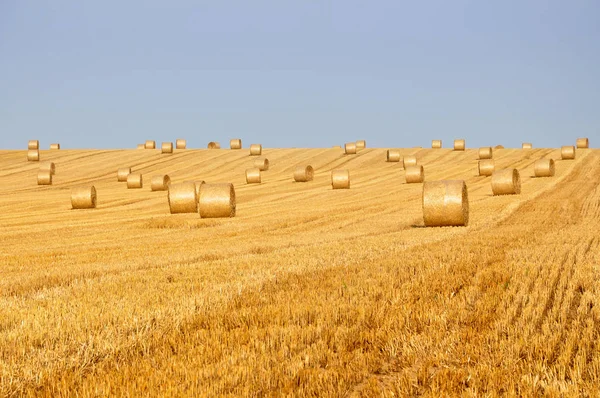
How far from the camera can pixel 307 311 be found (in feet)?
19.1

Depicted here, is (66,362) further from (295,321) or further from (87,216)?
(87,216)

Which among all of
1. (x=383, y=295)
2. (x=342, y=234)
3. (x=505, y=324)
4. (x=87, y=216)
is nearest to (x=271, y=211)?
(x=87, y=216)

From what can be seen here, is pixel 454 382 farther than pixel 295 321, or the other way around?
pixel 295 321

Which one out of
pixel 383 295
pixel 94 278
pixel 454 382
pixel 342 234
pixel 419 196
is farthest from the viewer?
pixel 419 196

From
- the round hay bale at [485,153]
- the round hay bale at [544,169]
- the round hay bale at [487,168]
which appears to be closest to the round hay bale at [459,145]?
the round hay bale at [485,153]

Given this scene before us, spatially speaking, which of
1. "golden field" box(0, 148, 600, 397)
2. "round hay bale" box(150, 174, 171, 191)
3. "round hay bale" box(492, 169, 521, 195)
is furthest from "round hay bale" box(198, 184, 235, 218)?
"round hay bale" box(150, 174, 171, 191)

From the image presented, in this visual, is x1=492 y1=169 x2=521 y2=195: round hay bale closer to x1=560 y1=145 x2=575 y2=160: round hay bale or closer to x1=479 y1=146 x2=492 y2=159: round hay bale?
x1=560 y1=145 x2=575 y2=160: round hay bale

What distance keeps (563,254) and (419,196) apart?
16037 millimetres

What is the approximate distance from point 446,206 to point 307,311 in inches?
394

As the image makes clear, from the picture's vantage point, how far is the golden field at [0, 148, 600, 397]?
4.21m

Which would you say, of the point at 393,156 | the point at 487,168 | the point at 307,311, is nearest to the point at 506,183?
the point at 487,168

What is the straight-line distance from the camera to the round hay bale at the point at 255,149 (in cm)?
5553

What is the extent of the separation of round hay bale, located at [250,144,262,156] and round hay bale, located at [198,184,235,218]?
119 ft

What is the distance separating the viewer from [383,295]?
654 cm
